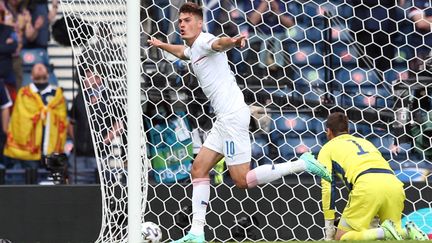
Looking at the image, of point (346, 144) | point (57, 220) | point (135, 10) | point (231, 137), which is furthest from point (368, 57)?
point (135, 10)

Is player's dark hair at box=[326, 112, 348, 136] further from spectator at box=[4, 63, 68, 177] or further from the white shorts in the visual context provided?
spectator at box=[4, 63, 68, 177]

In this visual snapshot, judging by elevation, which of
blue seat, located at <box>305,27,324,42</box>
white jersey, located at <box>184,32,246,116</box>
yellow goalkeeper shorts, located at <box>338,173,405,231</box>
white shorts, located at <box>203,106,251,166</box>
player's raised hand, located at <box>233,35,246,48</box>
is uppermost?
blue seat, located at <box>305,27,324,42</box>

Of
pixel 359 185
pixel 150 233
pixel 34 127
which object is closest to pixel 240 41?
pixel 359 185

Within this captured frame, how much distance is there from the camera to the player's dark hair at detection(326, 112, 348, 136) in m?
8.45

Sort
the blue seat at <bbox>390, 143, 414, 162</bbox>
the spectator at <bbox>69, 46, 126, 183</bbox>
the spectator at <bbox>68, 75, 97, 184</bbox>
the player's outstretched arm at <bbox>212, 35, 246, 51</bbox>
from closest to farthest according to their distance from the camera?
the player's outstretched arm at <bbox>212, 35, 246, 51</bbox> → the spectator at <bbox>69, 46, 126, 183</bbox> → the blue seat at <bbox>390, 143, 414, 162</bbox> → the spectator at <bbox>68, 75, 97, 184</bbox>

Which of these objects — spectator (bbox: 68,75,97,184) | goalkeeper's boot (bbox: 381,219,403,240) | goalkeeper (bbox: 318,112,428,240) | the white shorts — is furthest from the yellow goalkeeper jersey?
spectator (bbox: 68,75,97,184)

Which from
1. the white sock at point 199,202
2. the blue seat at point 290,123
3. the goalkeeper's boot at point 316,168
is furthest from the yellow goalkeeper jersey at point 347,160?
the blue seat at point 290,123

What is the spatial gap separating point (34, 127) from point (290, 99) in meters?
2.28

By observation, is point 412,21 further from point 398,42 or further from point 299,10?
point 299,10

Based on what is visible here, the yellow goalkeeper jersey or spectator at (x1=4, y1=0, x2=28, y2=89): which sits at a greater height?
spectator at (x1=4, y1=0, x2=28, y2=89)

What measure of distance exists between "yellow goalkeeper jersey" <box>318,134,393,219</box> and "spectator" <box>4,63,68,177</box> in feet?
9.24

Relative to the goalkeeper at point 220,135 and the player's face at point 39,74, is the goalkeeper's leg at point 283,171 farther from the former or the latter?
the player's face at point 39,74

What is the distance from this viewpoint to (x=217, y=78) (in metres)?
8.10

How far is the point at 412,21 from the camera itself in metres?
9.56
